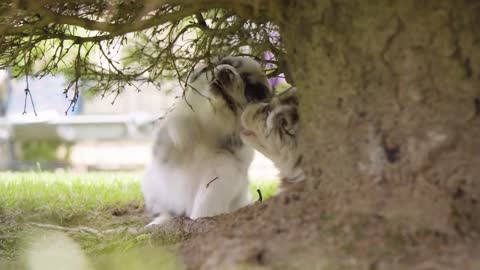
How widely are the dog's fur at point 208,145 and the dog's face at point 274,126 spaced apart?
0.18m

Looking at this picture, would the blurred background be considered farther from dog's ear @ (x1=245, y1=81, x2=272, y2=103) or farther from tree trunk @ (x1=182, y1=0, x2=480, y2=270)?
tree trunk @ (x1=182, y1=0, x2=480, y2=270)

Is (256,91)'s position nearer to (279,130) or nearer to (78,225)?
(279,130)

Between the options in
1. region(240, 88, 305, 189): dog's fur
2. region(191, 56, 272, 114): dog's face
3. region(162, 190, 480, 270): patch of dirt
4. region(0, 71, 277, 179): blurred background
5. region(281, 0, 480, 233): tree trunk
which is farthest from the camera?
region(0, 71, 277, 179): blurred background

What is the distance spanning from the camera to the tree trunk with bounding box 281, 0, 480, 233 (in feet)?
5.63

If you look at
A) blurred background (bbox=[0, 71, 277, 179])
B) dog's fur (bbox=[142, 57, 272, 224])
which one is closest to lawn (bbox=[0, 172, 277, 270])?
dog's fur (bbox=[142, 57, 272, 224])

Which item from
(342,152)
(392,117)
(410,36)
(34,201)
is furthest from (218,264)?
(34,201)

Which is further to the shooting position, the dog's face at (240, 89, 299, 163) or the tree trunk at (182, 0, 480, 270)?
the dog's face at (240, 89, 299, 163)

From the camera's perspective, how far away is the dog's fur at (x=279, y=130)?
103 inches

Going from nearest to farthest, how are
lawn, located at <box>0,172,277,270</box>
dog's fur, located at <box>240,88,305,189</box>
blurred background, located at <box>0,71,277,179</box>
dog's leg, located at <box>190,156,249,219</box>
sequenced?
lawn, located at <box>0,172,277,270</box>, dog's fur, located at <box>240,88,305,189</box>, dog's leg, located at <box>190,156,249,219</box>, blurred background, located at <box>0,71,277,179</box>

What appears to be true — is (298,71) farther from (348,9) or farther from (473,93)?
(473,93)

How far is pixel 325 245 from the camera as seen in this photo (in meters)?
1.70

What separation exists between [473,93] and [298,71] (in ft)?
1.90

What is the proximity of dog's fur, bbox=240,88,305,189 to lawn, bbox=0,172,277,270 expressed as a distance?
565 millimetres

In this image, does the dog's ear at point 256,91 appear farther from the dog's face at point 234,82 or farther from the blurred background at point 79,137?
the blurred background at point 79,137
